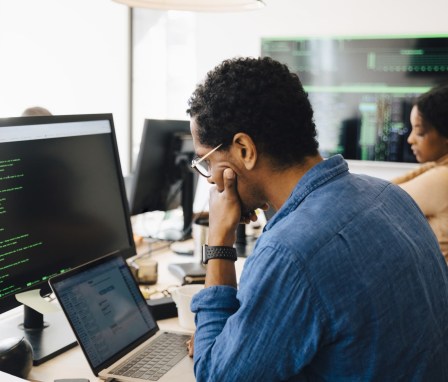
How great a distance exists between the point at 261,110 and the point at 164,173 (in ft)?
3.90

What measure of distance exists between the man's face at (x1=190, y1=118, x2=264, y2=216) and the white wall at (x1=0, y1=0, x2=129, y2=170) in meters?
2.67

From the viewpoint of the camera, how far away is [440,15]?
3830mm

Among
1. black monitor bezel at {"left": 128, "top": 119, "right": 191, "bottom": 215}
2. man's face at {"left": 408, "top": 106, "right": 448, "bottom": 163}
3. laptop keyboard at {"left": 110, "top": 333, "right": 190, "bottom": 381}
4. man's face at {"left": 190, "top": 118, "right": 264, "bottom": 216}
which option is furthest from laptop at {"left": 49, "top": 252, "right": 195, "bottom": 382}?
man's face at {"left": 408, "top": 106, "right": 448, "bottom": 163}

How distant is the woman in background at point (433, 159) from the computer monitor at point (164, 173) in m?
0.93

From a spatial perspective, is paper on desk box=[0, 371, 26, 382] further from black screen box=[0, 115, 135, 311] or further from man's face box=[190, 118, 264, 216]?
man's face box=[190, 118, 264, 216]

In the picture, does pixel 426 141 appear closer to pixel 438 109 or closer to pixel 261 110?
pixel 438 109

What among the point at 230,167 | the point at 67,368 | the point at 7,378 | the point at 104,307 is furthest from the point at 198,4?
the point at 7,378

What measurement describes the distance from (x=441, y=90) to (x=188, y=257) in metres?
1.30

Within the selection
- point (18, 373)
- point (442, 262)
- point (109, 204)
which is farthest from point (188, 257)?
point (442, 262)

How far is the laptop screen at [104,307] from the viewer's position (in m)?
1.22

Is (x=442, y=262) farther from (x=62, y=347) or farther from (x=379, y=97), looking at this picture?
(x=379, y=97)

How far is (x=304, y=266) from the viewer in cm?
92

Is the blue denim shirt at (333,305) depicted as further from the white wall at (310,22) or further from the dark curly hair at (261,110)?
the white wall at (310,22)

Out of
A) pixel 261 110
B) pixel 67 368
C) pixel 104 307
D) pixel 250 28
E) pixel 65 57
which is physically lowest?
pixel 67 368
